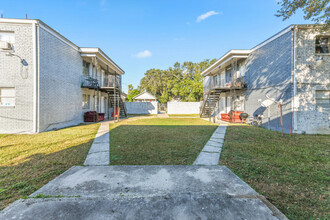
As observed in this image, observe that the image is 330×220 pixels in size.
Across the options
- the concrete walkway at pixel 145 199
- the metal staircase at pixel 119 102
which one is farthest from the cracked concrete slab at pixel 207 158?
the metal staircase at pixel 119 102

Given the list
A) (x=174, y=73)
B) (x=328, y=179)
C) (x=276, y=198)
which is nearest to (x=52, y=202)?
(x=276, y=198)

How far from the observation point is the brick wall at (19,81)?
25.1ft

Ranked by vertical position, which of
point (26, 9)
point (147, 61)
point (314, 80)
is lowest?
point (314, 80)

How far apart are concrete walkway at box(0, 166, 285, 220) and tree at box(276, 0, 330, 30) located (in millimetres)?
8846

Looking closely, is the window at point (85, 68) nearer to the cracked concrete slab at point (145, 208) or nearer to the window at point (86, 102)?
the window at point (86, 102)

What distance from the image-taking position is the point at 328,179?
2861 millimetres

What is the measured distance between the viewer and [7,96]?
7.78m

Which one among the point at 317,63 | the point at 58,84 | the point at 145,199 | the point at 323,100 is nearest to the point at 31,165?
the point at 145,199

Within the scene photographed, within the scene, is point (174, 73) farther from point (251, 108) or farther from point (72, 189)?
point (72, 189)

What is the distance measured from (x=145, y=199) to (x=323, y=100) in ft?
34.8

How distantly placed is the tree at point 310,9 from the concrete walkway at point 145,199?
8.85 m

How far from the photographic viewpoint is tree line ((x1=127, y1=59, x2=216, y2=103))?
104 ft

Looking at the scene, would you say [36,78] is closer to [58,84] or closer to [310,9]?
Answer: [58,84]

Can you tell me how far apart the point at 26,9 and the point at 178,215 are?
42.4 ft
